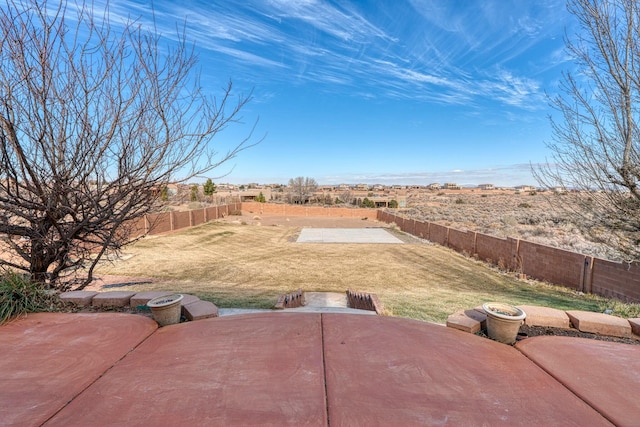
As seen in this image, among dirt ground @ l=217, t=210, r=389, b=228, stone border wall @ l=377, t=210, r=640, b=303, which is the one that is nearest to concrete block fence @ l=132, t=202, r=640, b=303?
stone border wall @ l=377, t=210, r=640, b=303

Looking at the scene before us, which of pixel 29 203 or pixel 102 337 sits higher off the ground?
pixel 29 203

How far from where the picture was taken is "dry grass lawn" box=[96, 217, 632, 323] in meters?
6.21

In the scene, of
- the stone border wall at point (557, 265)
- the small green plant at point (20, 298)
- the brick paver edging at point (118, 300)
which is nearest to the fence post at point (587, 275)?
the stone border wall at point (557, 265)

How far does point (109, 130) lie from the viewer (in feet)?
10.0

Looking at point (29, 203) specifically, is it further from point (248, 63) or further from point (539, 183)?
point (539, 183)

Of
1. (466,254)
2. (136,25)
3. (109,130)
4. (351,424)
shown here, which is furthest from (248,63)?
(466,254)

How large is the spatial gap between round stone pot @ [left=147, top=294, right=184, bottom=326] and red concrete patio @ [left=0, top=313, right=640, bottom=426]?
0.48 ft

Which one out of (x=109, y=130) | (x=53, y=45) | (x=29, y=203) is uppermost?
(x=53, y=45)

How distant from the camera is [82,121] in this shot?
9.65ft

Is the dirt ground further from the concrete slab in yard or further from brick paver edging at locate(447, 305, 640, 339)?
brick paver edging at locate(447, 305, 640, 339)

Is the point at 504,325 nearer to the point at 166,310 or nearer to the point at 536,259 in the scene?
the point at 166,310

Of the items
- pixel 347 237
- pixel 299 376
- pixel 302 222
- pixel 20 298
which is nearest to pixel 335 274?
pixel 20 298

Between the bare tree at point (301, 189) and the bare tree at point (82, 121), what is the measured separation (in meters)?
52.4

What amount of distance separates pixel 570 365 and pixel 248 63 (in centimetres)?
972
